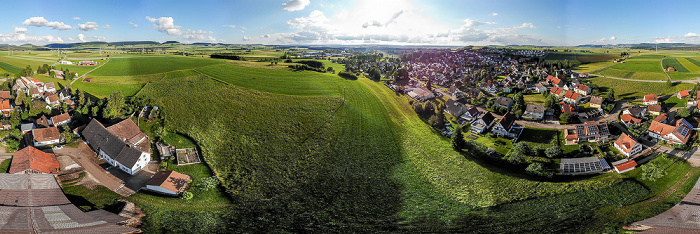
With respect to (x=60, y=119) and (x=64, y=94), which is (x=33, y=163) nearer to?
(x=60, y=119)

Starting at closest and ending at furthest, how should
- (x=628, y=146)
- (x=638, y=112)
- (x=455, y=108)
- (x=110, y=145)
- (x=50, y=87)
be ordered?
(x=628, y=146)
(x=110, y=145)
(x=455, y=108)
(x=638, y=112)
(x=50, y=87)

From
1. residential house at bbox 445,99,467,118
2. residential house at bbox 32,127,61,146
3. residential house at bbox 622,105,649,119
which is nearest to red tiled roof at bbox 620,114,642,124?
residential house at bbox 622,105,649,119

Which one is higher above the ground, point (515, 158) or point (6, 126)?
point (6, 126)

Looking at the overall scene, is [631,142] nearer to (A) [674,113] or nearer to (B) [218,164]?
(A) [674,113]

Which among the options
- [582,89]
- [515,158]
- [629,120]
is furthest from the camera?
[582,89]

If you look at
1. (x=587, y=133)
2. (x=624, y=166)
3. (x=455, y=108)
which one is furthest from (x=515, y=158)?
(x=587, y=133)

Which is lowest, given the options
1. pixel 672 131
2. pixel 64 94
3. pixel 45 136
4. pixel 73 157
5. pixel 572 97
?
pixel 73 157
